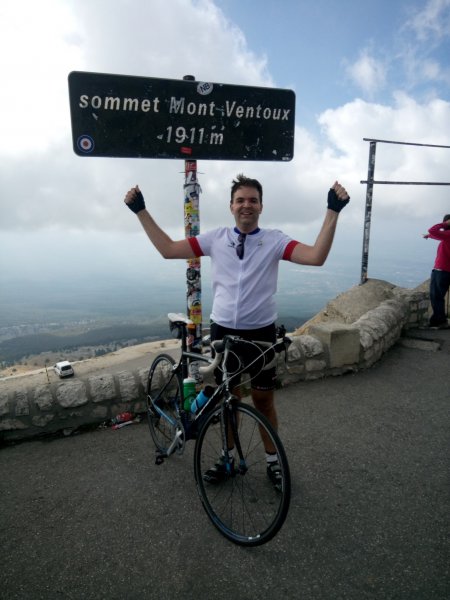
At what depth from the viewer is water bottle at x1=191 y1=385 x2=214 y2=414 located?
9.48 feet

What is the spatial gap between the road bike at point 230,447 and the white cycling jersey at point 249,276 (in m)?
0.24

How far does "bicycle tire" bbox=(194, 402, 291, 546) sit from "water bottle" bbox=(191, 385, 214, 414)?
178mm

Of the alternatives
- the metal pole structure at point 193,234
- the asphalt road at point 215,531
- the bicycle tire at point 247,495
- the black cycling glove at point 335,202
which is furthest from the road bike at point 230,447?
the black cycling glove at point 335,202

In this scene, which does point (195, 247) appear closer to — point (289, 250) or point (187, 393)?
point (289, 250)

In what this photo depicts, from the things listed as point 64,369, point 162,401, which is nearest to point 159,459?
point 162,401

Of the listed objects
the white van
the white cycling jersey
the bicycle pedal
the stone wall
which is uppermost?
the white cycling jersey

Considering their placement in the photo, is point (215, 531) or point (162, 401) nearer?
point (215, 531)

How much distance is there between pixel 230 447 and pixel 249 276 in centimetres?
147

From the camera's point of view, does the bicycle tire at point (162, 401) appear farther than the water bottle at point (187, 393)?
Yes

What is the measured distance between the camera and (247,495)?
10.0ft

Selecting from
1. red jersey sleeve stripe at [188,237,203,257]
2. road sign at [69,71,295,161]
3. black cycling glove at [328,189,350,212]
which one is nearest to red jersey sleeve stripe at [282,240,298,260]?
black cycling glove at [328,189,350,212]

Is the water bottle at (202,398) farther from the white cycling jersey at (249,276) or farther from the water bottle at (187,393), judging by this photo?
the white cycling jersey at (249,276)

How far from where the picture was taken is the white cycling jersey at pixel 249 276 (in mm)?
2838

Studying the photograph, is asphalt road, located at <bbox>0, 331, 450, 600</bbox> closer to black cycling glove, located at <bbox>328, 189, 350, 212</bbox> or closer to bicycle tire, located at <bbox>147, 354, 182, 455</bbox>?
bicycle tire, located at <bbox>147, 354, 182, 455</bbox>
